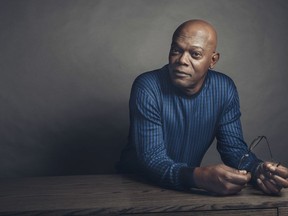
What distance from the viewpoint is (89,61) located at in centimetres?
284

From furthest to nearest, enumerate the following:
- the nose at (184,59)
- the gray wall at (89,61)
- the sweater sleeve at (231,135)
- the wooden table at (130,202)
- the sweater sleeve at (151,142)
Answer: the gray wall at (89,61)
the sweater sleeve at (231,135)
the nose at (184,59)
the sweater sleeve at (151,142)
the wooden table at (130,202)

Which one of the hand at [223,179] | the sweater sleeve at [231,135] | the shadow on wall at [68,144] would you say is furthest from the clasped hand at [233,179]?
the shadow on wall at [68,144]

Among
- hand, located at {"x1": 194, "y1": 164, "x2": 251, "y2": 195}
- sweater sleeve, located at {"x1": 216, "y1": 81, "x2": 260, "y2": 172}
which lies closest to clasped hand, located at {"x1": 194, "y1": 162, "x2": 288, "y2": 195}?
hand, located at {"x1": 194, "y1": 164, "x2": 251, "y2": 195}

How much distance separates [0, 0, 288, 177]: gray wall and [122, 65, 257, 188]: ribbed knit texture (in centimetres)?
73

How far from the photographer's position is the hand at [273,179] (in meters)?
1.65

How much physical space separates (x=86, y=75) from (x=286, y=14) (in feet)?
4.15

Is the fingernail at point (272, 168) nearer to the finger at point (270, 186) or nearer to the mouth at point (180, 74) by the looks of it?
the finger at point (270, 186)

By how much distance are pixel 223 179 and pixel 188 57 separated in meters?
0.57

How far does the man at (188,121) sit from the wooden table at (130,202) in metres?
0.05

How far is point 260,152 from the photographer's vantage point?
3.13 meters

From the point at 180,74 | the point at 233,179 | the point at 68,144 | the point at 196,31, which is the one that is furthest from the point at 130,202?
the point at 68,144

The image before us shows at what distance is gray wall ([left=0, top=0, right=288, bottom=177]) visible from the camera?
2783 millimetres

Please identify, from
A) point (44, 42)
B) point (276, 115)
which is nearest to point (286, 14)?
point (276, 115)

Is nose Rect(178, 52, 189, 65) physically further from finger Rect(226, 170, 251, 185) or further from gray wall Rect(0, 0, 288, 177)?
gray wall Rect(0, 0, 288, 177)
